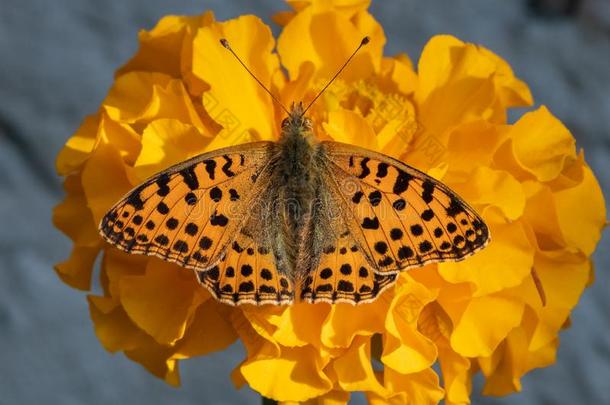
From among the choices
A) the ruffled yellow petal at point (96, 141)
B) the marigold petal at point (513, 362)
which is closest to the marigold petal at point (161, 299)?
the ruffled yellow petal at point (96, 141)

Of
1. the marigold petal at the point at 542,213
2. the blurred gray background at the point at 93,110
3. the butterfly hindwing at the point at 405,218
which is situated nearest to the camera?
the butterfly hindwing at the point at 405,218

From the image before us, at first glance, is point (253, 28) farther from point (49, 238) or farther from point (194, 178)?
point (49, 238)

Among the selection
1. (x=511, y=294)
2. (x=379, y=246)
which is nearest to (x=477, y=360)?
(x=511, y=294)

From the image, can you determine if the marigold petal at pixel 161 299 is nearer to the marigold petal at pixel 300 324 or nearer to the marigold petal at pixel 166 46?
the marigold petal at pixel 300 324

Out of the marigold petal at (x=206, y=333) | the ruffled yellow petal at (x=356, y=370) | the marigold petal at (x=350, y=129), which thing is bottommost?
the marigold petal at (x=206, y=333)

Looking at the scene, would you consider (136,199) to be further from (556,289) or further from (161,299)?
(556,289)

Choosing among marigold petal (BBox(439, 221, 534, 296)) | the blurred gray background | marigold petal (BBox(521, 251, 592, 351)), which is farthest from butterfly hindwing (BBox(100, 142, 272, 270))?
the blurred gray background
